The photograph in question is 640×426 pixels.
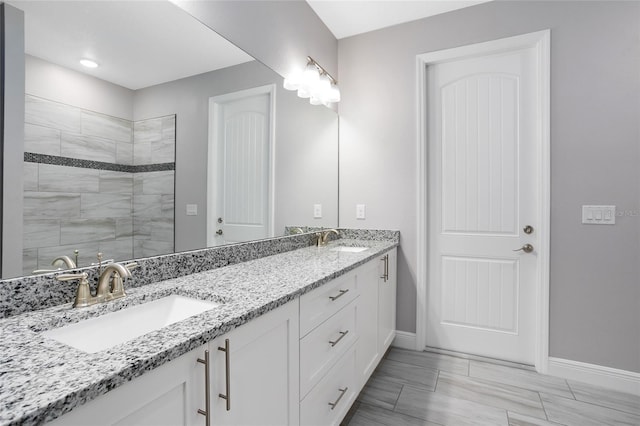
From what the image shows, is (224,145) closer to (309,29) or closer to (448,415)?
(309,29)

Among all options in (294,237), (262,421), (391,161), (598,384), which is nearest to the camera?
(262,421)

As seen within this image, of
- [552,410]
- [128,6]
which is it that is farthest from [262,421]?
[552,410]

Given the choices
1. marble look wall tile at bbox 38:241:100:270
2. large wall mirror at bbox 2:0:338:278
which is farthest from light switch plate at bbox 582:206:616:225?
marble look wall tile at bbox 38:241:100:270

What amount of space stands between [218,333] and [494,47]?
8.47ft

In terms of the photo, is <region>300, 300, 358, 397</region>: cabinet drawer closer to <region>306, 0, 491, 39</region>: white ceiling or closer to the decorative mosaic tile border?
the decorative mosaic tile border

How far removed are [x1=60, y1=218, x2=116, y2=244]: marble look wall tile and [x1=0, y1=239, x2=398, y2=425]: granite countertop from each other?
208mm

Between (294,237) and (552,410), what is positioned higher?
(294,237)

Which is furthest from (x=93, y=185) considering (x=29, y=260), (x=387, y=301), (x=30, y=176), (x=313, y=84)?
(x=387, y=301)

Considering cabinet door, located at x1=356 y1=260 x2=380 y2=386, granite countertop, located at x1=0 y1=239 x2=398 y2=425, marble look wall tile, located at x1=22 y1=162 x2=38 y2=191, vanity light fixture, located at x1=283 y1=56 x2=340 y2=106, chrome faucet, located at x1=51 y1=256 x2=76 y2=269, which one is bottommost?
cabinet door, located at x1=356 y1=260 x2=380 y2=386

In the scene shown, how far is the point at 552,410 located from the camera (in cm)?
180

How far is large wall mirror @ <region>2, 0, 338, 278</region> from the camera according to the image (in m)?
0.97

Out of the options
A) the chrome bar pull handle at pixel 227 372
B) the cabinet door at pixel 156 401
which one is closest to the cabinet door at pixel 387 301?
the chrome bar pull handle at pixel 227 372

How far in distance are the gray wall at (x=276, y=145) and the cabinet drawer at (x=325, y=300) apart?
0.58 m

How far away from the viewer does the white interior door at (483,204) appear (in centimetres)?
229
